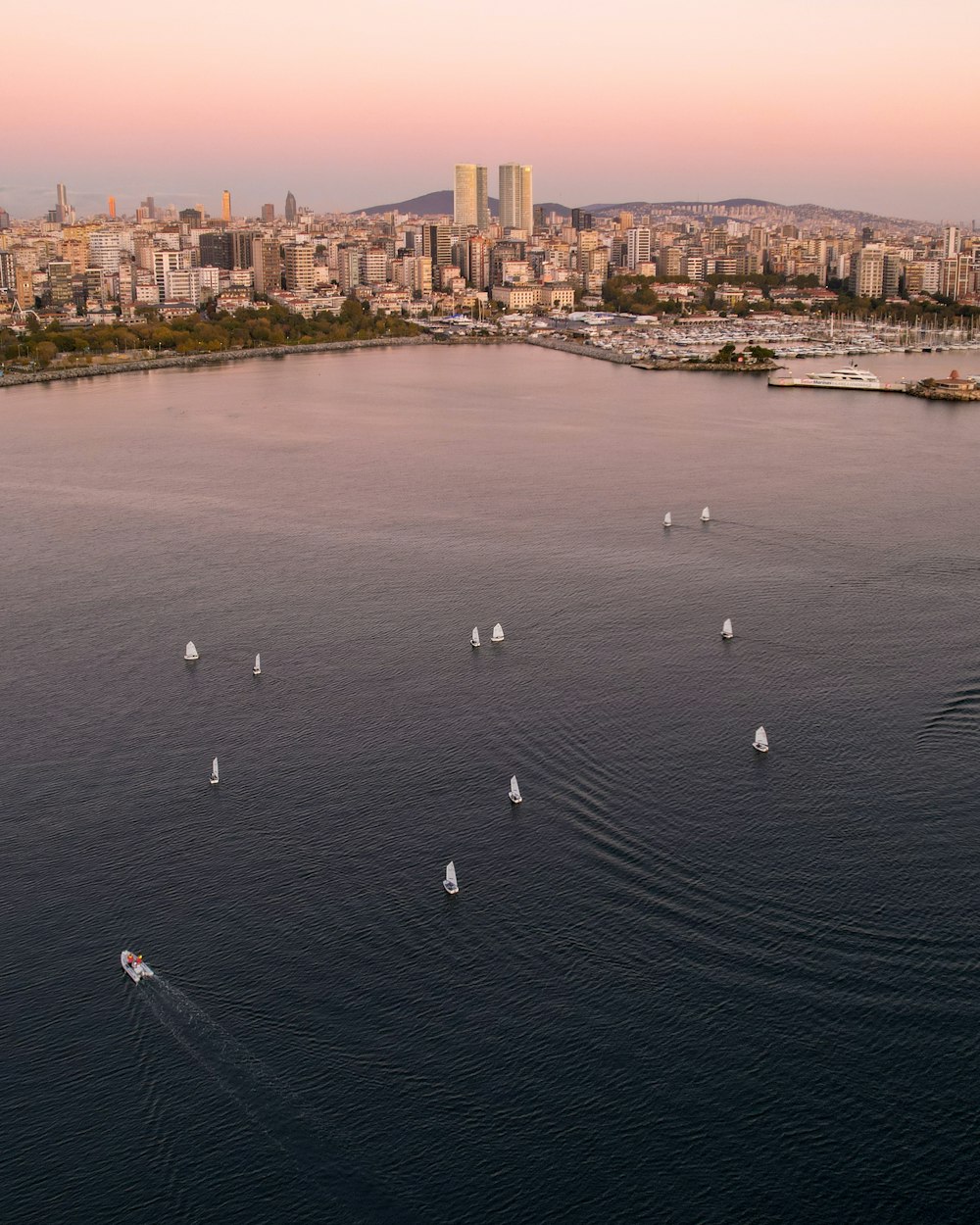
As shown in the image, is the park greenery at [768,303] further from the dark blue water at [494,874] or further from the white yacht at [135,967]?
the white yacht at [135,967]

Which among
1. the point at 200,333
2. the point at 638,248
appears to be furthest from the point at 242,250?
the point at 200,333

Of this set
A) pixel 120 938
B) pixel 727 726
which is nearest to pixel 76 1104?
pixel 120 938

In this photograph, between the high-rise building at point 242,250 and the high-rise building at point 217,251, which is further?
the high-rise building at point 217,251

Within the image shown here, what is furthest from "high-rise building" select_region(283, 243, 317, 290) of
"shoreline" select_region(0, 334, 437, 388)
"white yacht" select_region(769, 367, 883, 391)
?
"white yacht" select_region(769, 367, 883, 391)

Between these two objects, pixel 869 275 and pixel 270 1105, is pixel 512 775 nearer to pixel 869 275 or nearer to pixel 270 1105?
pixel 270 1105

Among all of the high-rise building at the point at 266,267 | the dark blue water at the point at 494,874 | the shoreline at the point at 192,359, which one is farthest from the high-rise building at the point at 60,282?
the dark blue water at the point at 494,874
